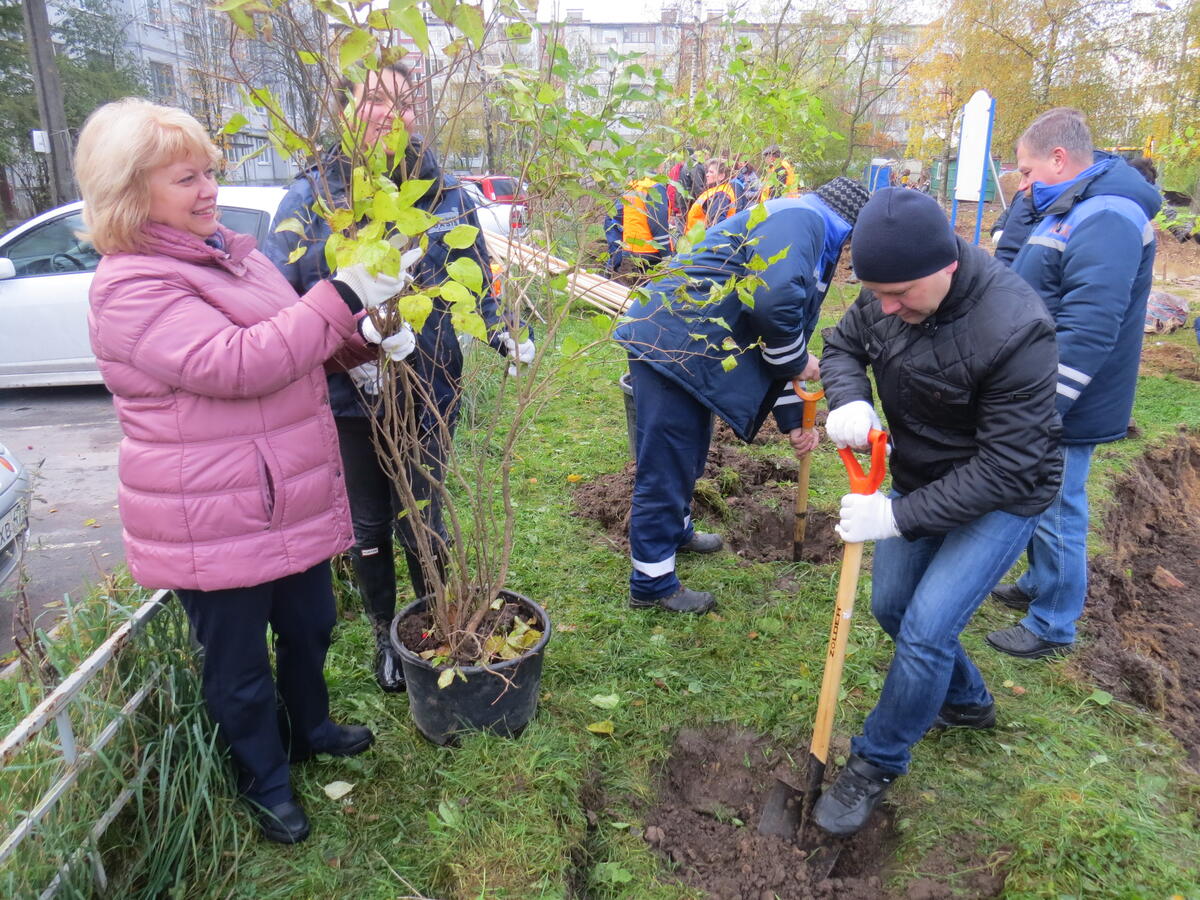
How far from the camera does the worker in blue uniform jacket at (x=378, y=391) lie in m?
2.46

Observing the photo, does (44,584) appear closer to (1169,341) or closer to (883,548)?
(883,548)

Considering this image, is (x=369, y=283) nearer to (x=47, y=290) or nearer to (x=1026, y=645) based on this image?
(x=1026, y=645)

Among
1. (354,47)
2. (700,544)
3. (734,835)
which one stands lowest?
(734,835)

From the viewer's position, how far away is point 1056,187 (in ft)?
10.5

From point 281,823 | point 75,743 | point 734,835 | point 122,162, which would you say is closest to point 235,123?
point 122,162

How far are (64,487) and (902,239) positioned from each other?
5.65 meters

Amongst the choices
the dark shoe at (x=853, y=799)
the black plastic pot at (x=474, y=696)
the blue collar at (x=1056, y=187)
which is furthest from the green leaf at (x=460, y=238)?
the blue collar at (x=1056, y=187)

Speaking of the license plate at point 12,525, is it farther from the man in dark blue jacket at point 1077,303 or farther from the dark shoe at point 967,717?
the man in dark blue jacket at point 1077,303

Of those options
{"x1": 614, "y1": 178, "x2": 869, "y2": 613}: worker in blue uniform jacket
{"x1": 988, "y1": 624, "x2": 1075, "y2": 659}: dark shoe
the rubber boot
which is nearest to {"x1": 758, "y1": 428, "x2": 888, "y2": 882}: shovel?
{"x1": 614, "y1": 178, "x2": 869, "y2": 613}: worker in blue uniform jacket

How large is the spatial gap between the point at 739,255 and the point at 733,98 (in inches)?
90.1

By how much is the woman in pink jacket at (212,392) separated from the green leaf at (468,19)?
0.59m

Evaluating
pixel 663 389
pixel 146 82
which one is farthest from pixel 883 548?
pixel 146 82

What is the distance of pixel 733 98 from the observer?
498cm

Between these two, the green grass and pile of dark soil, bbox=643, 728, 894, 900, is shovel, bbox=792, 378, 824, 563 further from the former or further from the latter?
pile of dark soil, bbox=643, 728, 894, 900
